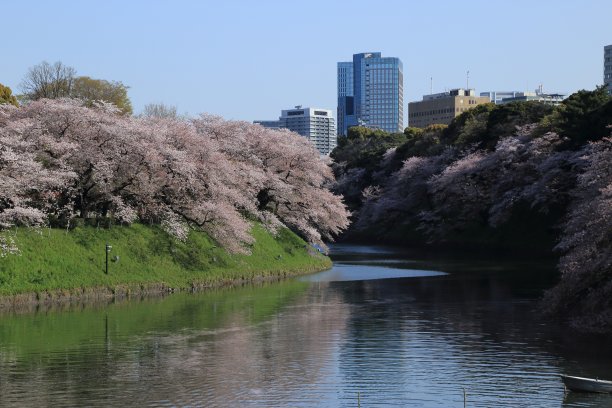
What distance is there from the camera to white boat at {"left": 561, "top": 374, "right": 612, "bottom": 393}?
23156 millimetres

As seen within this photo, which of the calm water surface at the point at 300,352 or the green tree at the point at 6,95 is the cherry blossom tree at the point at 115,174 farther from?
the green tree at the point at 6,95

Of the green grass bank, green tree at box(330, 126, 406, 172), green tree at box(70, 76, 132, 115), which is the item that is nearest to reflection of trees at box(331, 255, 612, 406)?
the green grass bank

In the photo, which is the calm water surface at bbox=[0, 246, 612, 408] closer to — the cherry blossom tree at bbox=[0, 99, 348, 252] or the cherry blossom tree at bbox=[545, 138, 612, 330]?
the cherry blossom tree at bbox=[545, 138, 612, 330]

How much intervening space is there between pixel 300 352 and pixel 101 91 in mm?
82427

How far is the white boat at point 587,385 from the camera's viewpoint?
912 inches

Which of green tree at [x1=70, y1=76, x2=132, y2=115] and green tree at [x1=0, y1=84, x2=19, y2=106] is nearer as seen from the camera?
green tree at [x1=0, y1=84, x2=19, y2=106]

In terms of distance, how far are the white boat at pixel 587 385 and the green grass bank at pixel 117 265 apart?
87.0ft

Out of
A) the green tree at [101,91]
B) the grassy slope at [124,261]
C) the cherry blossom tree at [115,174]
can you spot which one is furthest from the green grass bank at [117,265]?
the green tree at [101,91]

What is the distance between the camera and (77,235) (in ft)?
157

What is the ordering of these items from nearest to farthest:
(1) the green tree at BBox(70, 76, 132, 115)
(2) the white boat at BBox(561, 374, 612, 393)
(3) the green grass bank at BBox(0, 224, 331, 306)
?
(2) the white boat at BBox(561, 374, 612, 393)
(3) the green grass bank at BBox(0, 224, 331, 306)
(1) the green tree at BBox(70, 76, 132, 115)

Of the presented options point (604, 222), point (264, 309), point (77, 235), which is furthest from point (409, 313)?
point (77, 235)

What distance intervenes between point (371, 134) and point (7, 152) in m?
128

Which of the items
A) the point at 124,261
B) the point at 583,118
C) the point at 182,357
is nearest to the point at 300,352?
the point at 182,357

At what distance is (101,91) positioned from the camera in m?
108
